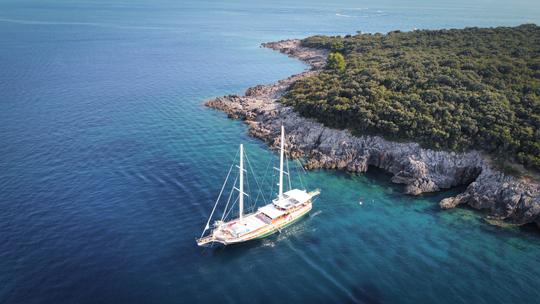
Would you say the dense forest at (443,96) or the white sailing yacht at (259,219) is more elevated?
the dense forest at (443,96)

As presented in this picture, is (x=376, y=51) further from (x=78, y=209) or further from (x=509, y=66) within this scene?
(x=78, y=209)

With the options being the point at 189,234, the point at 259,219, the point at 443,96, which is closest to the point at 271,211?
the point at 259,219

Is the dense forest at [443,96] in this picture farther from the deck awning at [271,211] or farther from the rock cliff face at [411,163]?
the deck awning at [271,211]

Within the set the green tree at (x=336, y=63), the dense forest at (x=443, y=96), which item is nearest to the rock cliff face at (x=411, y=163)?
the dense forest at (x=443, y=96)

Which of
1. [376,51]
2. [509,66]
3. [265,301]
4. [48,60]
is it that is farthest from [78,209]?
[48,60]

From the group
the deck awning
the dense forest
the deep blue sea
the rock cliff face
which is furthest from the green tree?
the deck awning

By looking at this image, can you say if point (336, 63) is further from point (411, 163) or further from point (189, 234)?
point (189, 234)
